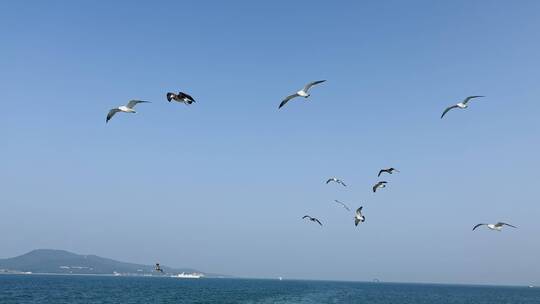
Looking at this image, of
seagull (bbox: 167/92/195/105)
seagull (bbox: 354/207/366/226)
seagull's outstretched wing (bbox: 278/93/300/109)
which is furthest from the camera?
seagull (bbox: 354/207/366/226)

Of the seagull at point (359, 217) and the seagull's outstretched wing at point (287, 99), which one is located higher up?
the seagull's outstretched wing at point (287, 99)

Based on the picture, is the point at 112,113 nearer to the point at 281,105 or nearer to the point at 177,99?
the point at 177,99

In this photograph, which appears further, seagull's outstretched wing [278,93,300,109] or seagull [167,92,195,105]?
seagull's outstretched wing [278,93,300,109]

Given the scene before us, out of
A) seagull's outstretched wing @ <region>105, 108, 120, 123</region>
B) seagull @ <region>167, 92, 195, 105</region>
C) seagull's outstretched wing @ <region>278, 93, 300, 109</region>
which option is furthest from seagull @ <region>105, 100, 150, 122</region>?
seagull's outstretched wing @ <region>278, 93, 300, 109</region>

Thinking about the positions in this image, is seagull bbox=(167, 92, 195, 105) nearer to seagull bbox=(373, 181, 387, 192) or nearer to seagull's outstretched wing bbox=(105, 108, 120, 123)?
seagull's outstretched wing bbox=(105, 108, 120, 123)

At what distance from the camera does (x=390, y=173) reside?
36.5m

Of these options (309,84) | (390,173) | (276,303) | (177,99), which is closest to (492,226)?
(390,173)

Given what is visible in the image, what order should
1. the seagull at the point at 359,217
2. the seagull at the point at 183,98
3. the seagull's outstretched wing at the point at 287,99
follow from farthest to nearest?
1. the seagull at the point at 359,217
2. the seagull's outstretched wing at the point at 287,99
3. the seagull at the point at 183,98

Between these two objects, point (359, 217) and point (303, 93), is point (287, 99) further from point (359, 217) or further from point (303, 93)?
point (359, 217)

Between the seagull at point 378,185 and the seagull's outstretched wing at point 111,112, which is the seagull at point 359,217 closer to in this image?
the seagull at point 378,185

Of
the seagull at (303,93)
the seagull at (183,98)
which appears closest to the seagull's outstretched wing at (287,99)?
the seagull at (303,93)

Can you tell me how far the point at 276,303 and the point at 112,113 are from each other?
80441mm

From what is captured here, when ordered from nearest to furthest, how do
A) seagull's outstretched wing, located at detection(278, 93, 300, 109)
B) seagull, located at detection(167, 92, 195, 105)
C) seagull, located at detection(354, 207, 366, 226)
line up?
seagull, located at detection(167, 92, 195, 105) < seagull's outstretched wing, located at detection(278, 93, 300, 109) < seagull, located at detection(354, 207, 366, 226)

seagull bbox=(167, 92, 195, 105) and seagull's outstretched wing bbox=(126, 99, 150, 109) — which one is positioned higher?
seagull's outstretched wing bbox=(126, 99, 150, 109)
